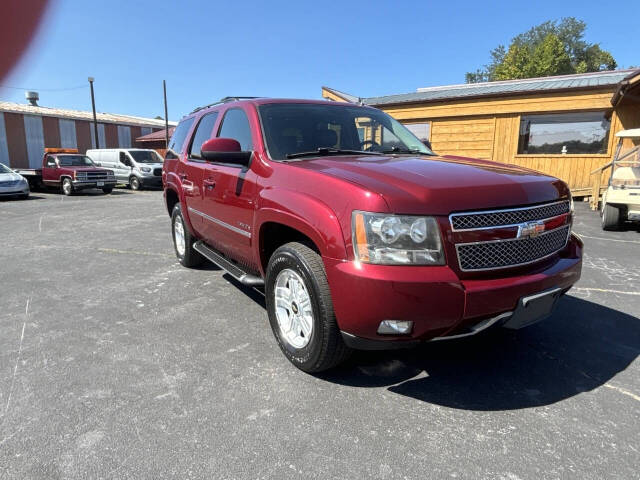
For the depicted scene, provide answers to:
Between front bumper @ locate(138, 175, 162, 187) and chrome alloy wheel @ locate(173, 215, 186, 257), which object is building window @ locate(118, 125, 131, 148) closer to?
front bumper @ locate(138, 175, 162, 187)

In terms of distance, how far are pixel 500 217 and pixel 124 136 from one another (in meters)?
40.4

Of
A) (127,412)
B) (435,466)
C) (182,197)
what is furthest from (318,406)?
(182,197)

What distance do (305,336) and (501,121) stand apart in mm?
14162

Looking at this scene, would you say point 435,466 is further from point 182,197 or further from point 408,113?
point 408,113

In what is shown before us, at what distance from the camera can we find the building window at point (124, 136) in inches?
1442

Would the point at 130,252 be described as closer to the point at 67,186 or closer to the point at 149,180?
the point at 67,186

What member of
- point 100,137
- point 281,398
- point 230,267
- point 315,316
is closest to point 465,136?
point 230,267

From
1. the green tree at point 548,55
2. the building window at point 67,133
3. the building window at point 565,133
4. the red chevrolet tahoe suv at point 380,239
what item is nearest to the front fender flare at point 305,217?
the red chevrolet tahoe suv at point 380,239

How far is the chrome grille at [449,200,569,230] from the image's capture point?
232 centimetres

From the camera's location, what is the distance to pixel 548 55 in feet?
175

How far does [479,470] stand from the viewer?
79.4 inches

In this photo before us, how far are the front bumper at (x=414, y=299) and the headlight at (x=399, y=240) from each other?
0.05 metres

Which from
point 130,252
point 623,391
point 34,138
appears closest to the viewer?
point 623,391

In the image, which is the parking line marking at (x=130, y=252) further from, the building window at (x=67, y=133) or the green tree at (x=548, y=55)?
the green tree at (x=548, y=55)
